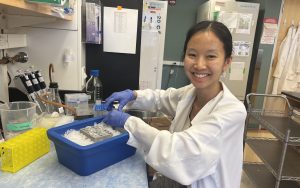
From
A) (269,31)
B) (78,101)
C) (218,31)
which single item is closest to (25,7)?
(78,101)

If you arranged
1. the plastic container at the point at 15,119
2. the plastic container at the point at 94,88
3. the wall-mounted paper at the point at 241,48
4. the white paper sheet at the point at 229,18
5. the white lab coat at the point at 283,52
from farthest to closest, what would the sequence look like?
the white lab coat at the point at 283,52
the wall-mounted paper at the point at 241,48
the white paper sheet at the point at 229,18
the plastic container at the point at 94,88
the plastic container at the point at 15,119

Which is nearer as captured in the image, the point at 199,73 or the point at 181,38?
the point at 199,73

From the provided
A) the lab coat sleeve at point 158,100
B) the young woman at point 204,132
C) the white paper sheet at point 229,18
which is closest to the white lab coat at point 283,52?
the white paper sheet at point 229,18

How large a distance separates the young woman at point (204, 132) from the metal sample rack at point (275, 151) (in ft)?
3.23

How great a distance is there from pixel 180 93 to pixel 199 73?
357 millimetres

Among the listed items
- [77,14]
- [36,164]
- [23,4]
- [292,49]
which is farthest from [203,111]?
[292,49]

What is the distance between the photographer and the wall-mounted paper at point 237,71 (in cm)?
329

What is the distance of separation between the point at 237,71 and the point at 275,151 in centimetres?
143

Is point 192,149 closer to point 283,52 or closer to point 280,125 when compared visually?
point 280,125

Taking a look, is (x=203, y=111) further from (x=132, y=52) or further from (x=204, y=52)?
(x=132, y=52)

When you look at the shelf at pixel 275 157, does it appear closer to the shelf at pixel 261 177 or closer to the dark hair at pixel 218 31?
the shelf at pixel 261 177

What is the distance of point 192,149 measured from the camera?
0.81 metres

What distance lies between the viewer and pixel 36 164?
3.03 feet

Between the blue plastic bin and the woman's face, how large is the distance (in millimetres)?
388
